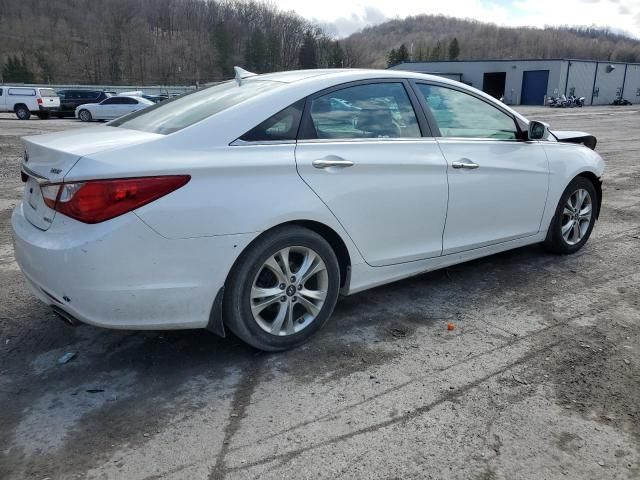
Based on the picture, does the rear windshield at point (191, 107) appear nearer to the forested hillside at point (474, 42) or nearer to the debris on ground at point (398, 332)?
the debris on ground at point (398, 332)

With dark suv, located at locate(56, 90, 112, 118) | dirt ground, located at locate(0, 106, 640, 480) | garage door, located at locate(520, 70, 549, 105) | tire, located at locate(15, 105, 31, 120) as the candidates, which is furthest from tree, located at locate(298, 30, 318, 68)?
dirt ground, located at locate(0, 106, 640, 480)

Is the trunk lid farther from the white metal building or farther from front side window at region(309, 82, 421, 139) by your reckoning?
the white metal building

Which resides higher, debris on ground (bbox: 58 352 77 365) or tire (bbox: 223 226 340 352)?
tire (bbox: 223 226 340 352)

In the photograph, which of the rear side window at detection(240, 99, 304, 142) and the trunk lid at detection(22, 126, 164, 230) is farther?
the rear side window at detection(240, 99, 304, 142)

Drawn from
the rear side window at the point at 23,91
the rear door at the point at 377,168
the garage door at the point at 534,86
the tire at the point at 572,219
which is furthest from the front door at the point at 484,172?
the garage door at the point at 534,86

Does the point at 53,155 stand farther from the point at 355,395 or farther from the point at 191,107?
the point at 355,395

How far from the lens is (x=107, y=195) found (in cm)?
262

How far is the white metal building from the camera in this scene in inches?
2255

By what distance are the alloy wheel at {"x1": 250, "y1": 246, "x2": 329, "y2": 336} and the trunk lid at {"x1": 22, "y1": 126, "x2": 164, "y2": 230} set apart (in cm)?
98

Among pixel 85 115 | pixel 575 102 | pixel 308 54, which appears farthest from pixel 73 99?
pixel 308 54

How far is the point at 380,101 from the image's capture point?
3.71 m

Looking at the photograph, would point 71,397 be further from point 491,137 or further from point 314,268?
point 491,137

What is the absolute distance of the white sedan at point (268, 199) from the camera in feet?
8.81

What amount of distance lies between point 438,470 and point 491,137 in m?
2.79
